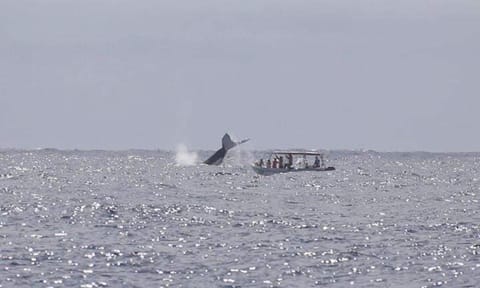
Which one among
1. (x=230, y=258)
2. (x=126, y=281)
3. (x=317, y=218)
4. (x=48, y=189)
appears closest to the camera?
(x=126, y=281)

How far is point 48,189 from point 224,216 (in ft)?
113

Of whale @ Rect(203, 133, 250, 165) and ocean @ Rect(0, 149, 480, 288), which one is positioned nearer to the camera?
ocean @ Rect(0, 149, 480, 288)

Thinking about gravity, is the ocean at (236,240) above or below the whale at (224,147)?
below

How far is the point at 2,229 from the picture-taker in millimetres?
58281

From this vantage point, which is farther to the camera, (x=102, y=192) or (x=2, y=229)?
(x=102, y=192)

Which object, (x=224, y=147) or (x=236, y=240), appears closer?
(x=236, y=240)

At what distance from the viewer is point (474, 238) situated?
56.6 meters

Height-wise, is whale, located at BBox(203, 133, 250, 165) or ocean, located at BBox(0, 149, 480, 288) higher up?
Answer: whale, located at BBox(203, 133, 250, 165)

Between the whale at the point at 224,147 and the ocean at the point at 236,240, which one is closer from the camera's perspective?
the ocean at the point at 236,240

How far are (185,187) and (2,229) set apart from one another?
47.6 m

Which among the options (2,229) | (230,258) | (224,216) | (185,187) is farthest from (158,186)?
(230,258)

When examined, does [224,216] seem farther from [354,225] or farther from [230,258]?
[230,258]

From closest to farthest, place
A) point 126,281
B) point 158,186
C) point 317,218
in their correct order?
1. point 126,281
2. point 317,218
3. point 158,186

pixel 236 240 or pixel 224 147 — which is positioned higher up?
pixel 224 147
